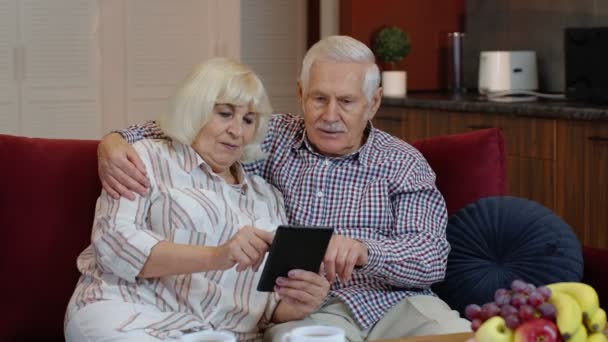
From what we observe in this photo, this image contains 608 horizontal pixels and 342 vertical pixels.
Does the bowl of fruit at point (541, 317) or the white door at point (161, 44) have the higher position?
the white door at point (161, 44)

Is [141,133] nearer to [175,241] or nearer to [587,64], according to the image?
[175,241]

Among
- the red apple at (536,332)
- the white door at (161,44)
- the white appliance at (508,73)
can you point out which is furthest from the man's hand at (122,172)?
the white door at (161,44)

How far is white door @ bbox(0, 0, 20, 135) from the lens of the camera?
5.54 metres

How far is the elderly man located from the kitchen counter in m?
1.60

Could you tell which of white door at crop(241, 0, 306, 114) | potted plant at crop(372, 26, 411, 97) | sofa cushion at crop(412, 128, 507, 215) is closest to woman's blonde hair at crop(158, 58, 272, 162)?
sofa cushion at crop(412, 128, 507, 215)

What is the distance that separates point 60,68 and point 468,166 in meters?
3.43

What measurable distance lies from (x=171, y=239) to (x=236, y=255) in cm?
26

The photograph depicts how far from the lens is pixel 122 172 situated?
91.8 inches

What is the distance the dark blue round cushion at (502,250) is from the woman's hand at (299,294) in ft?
1.38

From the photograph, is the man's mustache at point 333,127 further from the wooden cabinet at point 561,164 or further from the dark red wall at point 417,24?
the dark red wall at point 417,24

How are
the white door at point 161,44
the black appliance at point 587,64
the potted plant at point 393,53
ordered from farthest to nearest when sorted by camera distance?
the white door at point 161,44, the potted plant at point 393,53, the black appliance at point 587,64

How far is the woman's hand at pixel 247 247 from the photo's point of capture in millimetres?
2160

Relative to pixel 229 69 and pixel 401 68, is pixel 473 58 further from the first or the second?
pixel 229 69

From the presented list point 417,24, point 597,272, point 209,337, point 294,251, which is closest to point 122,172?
point 294,251
